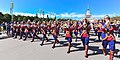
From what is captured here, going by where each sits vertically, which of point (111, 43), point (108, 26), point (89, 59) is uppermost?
point (108, 26)

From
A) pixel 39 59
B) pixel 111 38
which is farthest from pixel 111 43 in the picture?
pixel 39 59

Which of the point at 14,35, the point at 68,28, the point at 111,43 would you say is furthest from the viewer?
the point at 14,35

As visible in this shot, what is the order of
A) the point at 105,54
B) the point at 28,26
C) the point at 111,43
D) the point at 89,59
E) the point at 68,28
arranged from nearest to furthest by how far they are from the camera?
1. the point at 111,43
2. the point at 89,59
3. the point at 105,54
4. the point at 68,28
5. the point at 28,26

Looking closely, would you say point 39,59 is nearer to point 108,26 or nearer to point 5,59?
point 5,59

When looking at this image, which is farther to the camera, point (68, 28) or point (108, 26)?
point (68, 28)

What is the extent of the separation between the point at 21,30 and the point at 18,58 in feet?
30.4

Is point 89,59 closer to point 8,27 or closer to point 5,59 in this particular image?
point 5,59

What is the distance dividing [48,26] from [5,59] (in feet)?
27.8

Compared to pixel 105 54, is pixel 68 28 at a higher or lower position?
higher

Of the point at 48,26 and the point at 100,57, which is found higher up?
the point at 48,26

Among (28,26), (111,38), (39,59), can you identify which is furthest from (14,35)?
(111,38)

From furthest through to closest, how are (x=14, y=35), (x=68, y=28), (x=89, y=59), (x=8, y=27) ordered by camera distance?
1. (x=8, y=27)
2. (x=14, y=35)
3. (x=68, y=28)
4. (x=89, y=59)

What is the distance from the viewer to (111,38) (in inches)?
356

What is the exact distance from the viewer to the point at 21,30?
19156mm
